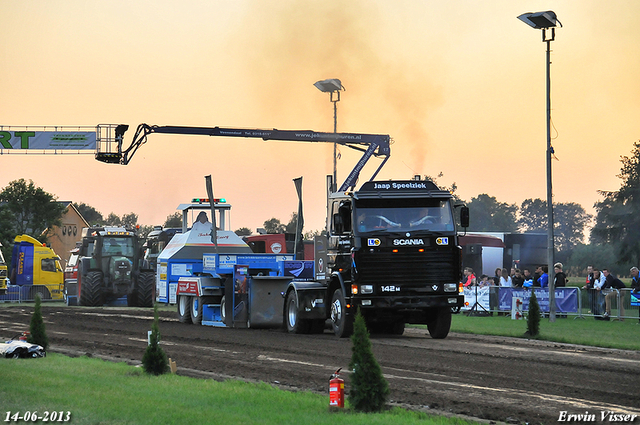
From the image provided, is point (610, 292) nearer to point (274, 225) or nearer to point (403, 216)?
point (403, 216)

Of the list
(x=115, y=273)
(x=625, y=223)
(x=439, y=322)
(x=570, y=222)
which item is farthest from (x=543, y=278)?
(x=570, y=222)

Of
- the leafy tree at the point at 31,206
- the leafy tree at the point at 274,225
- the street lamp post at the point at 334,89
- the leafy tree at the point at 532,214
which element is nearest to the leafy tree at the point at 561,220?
the leafy tree at the point at 532,214

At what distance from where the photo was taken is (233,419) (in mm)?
8562

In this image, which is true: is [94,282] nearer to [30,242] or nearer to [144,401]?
[30,242]

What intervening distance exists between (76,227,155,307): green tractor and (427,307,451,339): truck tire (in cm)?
1901

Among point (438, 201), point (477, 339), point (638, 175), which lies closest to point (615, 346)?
point (477, 339)

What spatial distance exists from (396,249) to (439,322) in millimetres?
2536

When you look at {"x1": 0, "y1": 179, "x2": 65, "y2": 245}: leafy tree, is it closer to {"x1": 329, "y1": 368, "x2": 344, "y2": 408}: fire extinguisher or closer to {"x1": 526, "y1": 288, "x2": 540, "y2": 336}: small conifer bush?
{"x1": 526, "y1": 288, "x2": 540, "y2": 336}: small conifer bush

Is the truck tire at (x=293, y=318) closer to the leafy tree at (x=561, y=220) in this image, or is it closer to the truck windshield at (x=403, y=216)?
the truck windshield at (x=403, y=216)

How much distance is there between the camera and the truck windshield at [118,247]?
3703 cm

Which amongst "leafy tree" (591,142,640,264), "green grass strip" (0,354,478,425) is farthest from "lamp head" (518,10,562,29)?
"leafy tree" (591,142,640,264)

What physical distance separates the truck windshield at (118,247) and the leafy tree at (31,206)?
4714 centimetres

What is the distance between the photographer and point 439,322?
65.6ft

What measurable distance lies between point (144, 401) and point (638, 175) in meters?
73.1
